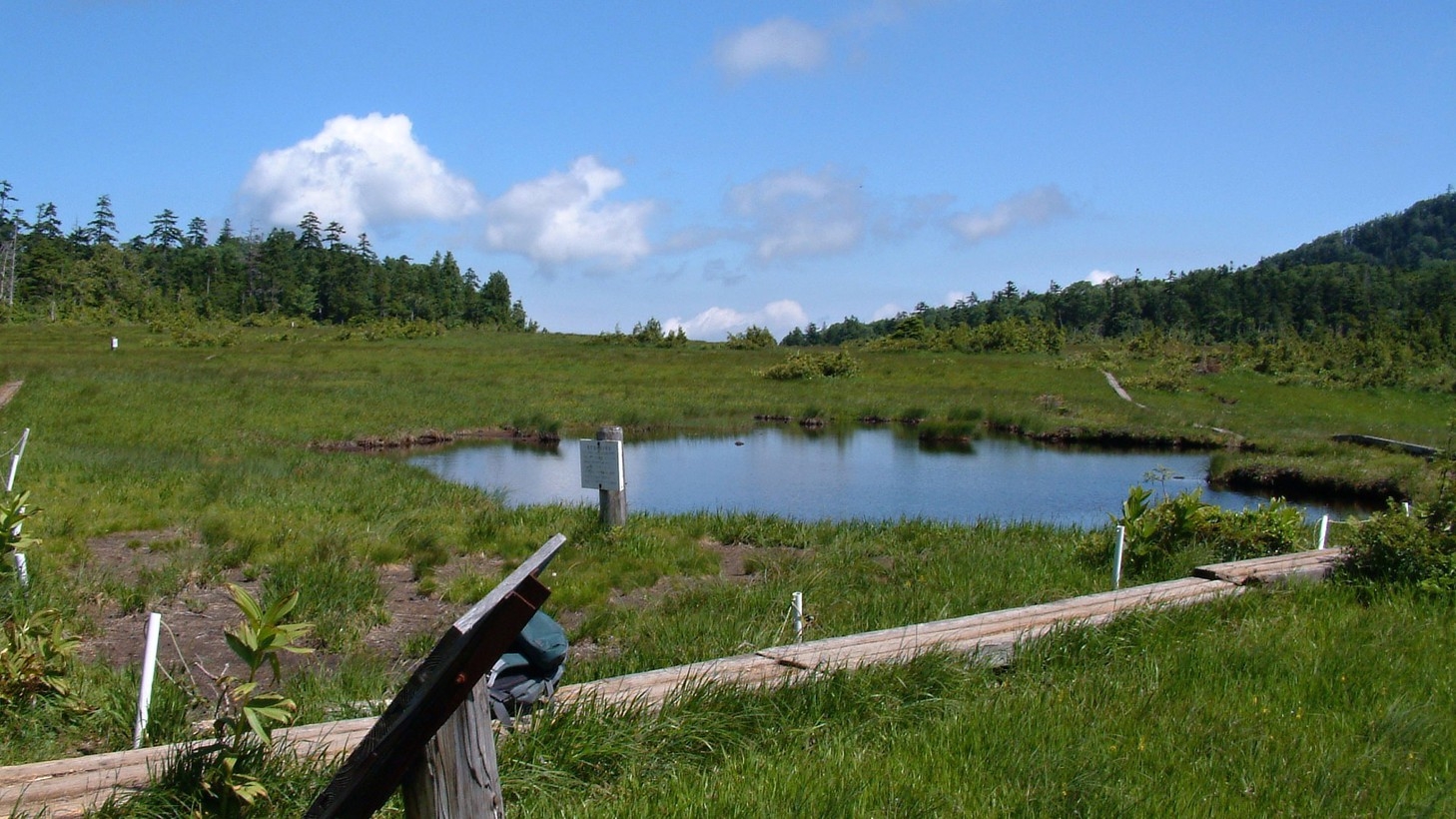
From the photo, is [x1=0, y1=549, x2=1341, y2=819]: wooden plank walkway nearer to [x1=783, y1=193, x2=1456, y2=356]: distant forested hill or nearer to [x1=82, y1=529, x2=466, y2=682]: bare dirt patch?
[x1=82, y1=529, x2=466, y2=682]: bare dirt patch

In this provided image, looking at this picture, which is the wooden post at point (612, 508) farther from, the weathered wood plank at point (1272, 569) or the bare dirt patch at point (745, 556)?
the weathered wood plank at point (1272, 569)

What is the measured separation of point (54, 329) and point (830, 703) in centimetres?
6588

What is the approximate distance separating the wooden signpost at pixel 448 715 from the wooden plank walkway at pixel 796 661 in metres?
1.62

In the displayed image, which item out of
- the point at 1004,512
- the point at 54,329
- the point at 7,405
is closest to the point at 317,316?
the point at 54,329

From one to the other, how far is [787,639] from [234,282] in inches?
3862

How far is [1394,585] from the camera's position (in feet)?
23.4

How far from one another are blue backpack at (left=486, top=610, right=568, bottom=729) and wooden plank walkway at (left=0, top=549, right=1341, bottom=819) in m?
0.11

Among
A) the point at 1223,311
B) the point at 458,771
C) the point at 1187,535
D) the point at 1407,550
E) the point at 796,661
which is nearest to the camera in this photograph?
the point at 458,771

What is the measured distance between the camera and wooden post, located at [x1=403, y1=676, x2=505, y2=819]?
2.57 meters

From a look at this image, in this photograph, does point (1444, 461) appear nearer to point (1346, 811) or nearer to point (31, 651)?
point (1346, 811)

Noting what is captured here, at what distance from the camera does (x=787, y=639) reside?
6926 millimetres

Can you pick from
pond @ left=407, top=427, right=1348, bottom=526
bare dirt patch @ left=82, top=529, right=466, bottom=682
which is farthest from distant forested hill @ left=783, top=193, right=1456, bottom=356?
bare dirt patch @ left=82, top=529, right=466, bottom=682

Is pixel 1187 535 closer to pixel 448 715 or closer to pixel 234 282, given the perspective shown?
pixel 448 715

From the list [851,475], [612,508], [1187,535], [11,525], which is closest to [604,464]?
[612,508]
